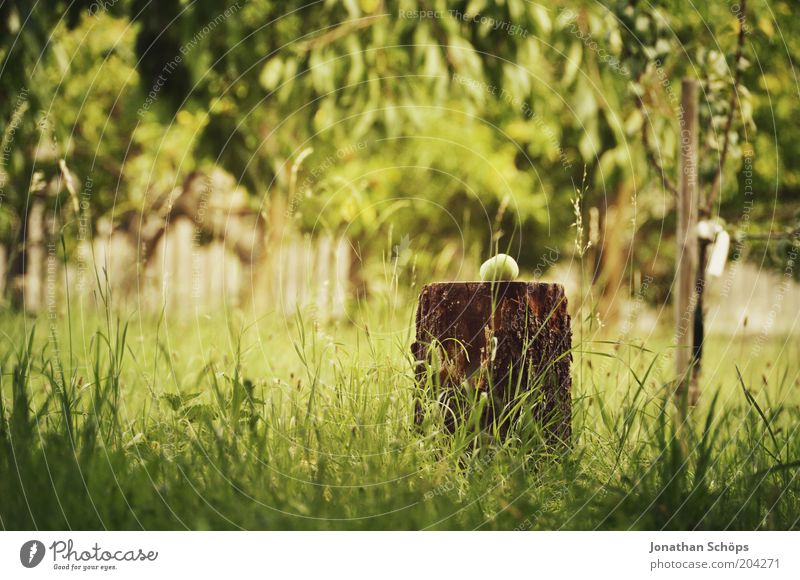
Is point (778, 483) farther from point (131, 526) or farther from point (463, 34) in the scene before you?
point (463, 34)

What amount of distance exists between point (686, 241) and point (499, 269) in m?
0.78

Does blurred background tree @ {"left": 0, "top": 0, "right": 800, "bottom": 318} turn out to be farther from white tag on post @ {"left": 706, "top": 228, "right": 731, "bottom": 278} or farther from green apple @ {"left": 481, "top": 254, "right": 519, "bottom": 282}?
white tag on post @ {"left": 706, "top": 228, "right": 731, "bottom": 278}

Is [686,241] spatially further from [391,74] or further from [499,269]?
[391,74]

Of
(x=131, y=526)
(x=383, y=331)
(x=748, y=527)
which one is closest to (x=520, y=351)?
(x=383, y=331)

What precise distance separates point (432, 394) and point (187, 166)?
3889mm

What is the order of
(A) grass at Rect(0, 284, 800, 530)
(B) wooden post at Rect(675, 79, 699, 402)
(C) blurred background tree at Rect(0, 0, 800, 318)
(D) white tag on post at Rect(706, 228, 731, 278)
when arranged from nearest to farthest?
(A) grass at Rect(0, 284, 800, 530), (D) white tag on post at Rect(706, 228, 731, 278), (B) wooden post at Rect(675, 79, 699, 402), (C) blurred background tree at Rect(0, 0, 800, 318)

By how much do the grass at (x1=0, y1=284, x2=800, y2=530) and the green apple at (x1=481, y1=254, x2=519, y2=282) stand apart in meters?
0.29

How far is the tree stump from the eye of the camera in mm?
2127

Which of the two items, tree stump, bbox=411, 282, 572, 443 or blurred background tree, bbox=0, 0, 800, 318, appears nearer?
tree stump, bbox=411, 282, 572, 443

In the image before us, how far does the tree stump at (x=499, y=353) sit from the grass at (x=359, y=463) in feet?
0.19

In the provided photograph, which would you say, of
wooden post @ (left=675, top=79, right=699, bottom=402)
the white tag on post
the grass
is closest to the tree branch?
wooden post @ (left=675, top=79, right=699, bottom=402)

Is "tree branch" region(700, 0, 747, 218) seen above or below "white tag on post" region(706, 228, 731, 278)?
above

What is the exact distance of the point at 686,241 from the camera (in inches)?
100.0
